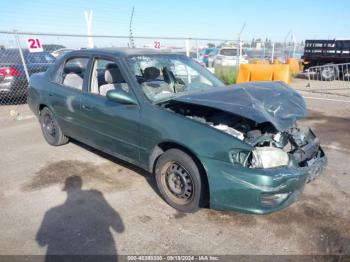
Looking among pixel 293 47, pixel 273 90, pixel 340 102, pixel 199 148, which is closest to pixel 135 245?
pixel 199 148

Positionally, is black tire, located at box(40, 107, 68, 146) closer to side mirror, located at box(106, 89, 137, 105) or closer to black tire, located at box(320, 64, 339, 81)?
side mirror, located at box(106, 89, 137, 105)

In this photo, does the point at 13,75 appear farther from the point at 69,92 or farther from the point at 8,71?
the point at 69,92

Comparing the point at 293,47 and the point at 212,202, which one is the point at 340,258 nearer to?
the point at 212,202

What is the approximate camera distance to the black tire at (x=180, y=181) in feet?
10.6

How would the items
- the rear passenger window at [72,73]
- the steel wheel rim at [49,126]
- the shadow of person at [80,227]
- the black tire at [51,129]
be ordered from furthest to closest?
the steel wheel rim at [49,126] → the black tire at [51,129] → the rear passenger window at [72,73] → the shadow of person at [80,227]

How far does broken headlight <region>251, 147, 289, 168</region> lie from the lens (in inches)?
118

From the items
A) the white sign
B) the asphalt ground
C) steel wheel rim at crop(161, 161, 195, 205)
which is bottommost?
the asphalt ground

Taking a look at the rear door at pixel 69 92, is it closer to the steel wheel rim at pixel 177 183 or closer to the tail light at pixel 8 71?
the steel wheel rim at pixel 177 183

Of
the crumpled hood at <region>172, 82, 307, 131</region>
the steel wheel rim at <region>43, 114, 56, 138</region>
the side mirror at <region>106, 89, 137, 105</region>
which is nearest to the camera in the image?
the crumpled hood at <region>172, 82, 307, 131</region>

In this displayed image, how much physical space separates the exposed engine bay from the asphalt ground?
2.04 feet

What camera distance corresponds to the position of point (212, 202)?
315 cm

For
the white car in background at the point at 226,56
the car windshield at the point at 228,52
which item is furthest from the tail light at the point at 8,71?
the car windshield at the point at 228,52

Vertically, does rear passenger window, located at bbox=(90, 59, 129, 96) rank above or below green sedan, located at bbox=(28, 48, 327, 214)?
above

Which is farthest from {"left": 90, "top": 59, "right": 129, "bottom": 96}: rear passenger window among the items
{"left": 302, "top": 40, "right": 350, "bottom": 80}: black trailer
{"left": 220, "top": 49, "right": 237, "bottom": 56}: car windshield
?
{"left": 220, "top": 49, "right": 237, "bottom": 56}: car windshield
